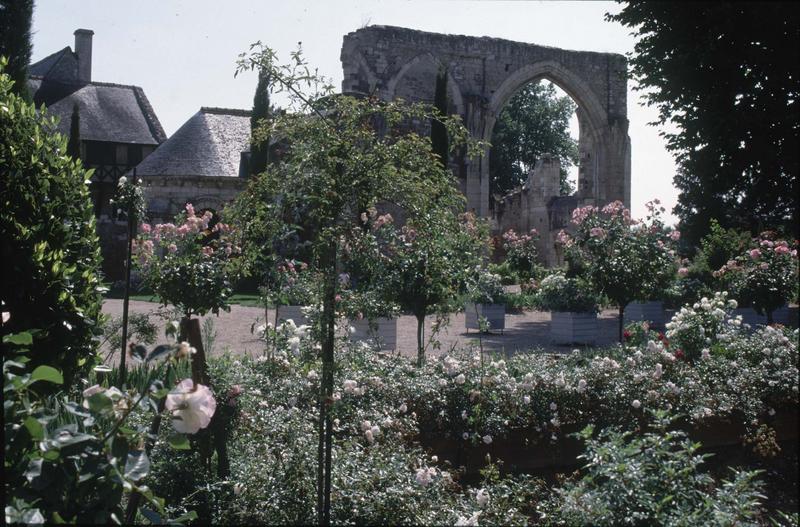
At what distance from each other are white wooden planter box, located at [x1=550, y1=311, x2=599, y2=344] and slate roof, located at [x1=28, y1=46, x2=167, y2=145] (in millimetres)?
21980

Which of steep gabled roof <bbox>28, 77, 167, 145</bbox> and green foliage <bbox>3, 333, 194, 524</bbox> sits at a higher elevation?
steep gabled roof <bbox>28, 77, 167, 145</bbox>

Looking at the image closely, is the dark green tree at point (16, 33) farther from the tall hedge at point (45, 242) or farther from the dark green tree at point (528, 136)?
the dark green tree at point (528, 136)

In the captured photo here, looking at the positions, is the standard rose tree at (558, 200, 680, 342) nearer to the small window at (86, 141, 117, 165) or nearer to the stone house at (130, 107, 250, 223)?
the stone house at (130, 107, 250, 223)

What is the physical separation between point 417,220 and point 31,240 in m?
1.75

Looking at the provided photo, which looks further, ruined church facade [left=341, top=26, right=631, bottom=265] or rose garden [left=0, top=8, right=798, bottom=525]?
ruined church facade [left=341, top=26, right=631, bottom=265]

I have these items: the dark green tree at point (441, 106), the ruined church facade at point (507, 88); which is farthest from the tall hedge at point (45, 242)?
the ruined church facade at point (507, 88)

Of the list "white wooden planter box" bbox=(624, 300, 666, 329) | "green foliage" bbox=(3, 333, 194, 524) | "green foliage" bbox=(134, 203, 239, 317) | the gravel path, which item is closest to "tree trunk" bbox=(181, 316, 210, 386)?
"green foliage" bbox=(3, 333, 194, 524)

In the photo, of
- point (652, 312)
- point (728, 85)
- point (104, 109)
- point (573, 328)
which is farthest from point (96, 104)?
point (728, 85)

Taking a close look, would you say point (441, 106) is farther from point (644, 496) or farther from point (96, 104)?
point (644, 496)

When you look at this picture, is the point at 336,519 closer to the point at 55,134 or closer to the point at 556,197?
the point at 55,134

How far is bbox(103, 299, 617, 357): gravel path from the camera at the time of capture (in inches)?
391

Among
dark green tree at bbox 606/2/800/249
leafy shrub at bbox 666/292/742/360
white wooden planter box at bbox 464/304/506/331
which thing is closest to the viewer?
leafy shrub at bbox 666/292/742/360

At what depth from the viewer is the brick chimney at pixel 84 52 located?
98.9ft

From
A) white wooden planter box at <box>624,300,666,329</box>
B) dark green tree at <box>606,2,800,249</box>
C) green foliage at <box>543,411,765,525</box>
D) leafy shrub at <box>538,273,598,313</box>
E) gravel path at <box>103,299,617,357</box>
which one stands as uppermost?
dark green tree at <box>606,2,800,249</box>
